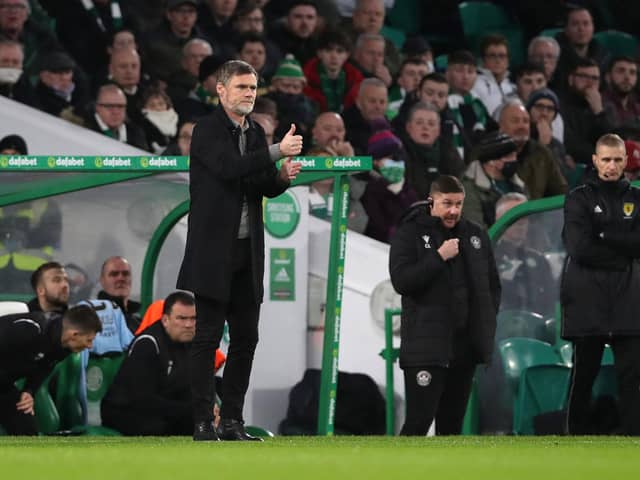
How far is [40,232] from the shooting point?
13.0m

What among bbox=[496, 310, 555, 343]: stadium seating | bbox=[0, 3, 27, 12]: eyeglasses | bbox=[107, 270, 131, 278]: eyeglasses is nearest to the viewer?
bbox=[107, 270, 131, 278]: eyeglasses

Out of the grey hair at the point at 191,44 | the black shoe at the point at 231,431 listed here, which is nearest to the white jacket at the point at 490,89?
the grey hair at the point at 191,44

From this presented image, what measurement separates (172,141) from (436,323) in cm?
458

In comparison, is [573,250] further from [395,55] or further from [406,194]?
[395,55]

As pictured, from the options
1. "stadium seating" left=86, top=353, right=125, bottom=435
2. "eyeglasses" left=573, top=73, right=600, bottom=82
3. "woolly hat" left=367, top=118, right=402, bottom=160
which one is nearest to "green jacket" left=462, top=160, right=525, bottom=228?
"woolly hat" left=367, top=118, right=402, bottom=160

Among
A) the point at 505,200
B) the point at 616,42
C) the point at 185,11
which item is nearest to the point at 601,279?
the point at 505,200

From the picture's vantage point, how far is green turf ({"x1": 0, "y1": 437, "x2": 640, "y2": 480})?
670 cm

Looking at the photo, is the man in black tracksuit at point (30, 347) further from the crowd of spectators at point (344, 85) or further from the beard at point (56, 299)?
the crowd of spectators at point (344, 85)

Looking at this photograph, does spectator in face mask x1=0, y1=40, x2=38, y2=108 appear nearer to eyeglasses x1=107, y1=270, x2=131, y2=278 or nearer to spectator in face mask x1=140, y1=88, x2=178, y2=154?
spectator in face mask x1=140, y1=88, x2=178, y2=154

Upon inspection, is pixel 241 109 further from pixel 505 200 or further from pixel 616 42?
pixel 616 42

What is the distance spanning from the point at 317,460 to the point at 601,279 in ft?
13.9

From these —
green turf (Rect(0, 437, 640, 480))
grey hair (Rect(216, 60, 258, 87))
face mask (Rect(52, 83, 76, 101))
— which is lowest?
green turf (Rect(0, 437, 640, 480))

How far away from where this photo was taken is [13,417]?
1145 cm

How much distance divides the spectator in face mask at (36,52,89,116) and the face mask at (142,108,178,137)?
61 centimetres
